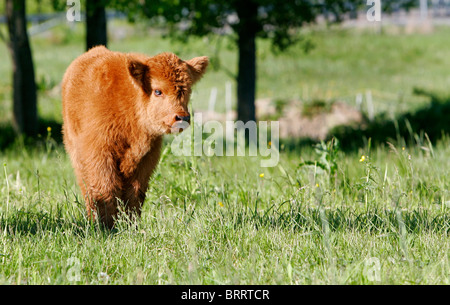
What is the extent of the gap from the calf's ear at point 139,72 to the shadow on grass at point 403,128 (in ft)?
23.0

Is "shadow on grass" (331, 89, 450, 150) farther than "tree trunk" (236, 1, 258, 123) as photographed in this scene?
Yes

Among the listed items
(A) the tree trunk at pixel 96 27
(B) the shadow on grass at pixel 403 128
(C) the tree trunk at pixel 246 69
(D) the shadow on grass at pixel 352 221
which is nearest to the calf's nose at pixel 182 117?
(D) the shadow on grass at pixel 352 221

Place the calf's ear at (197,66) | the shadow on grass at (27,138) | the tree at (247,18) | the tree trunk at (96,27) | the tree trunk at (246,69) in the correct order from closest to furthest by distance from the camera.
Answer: the calf's ear at (197,66) < the tree trunk at (96,27) < the tree at (247,18) < the shadow on grass at (27,138) < the tree trunk at (246,69)

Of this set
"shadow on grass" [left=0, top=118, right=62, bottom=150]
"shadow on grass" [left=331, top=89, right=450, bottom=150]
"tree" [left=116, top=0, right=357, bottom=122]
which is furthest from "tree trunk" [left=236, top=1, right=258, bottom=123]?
"shadow on grass" [left=0, top=118, right=62, bottom=150]

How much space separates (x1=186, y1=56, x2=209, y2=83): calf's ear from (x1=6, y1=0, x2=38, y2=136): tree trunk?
7.16 meters

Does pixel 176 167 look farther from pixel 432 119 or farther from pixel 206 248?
pixel 432 119

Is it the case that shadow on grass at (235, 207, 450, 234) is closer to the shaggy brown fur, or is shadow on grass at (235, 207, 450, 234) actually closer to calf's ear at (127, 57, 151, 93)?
the shaggy brown fur

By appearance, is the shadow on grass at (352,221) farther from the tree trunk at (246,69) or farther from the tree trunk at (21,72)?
the tree trunk at (21,72)

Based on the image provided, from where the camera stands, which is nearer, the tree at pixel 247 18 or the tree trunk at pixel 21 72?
the tree at pixel 247 18

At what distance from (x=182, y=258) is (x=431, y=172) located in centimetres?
376

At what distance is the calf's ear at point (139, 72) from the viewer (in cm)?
515

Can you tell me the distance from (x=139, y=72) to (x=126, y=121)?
0.49 metres

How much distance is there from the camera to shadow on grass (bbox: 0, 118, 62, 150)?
11310 millimetres
